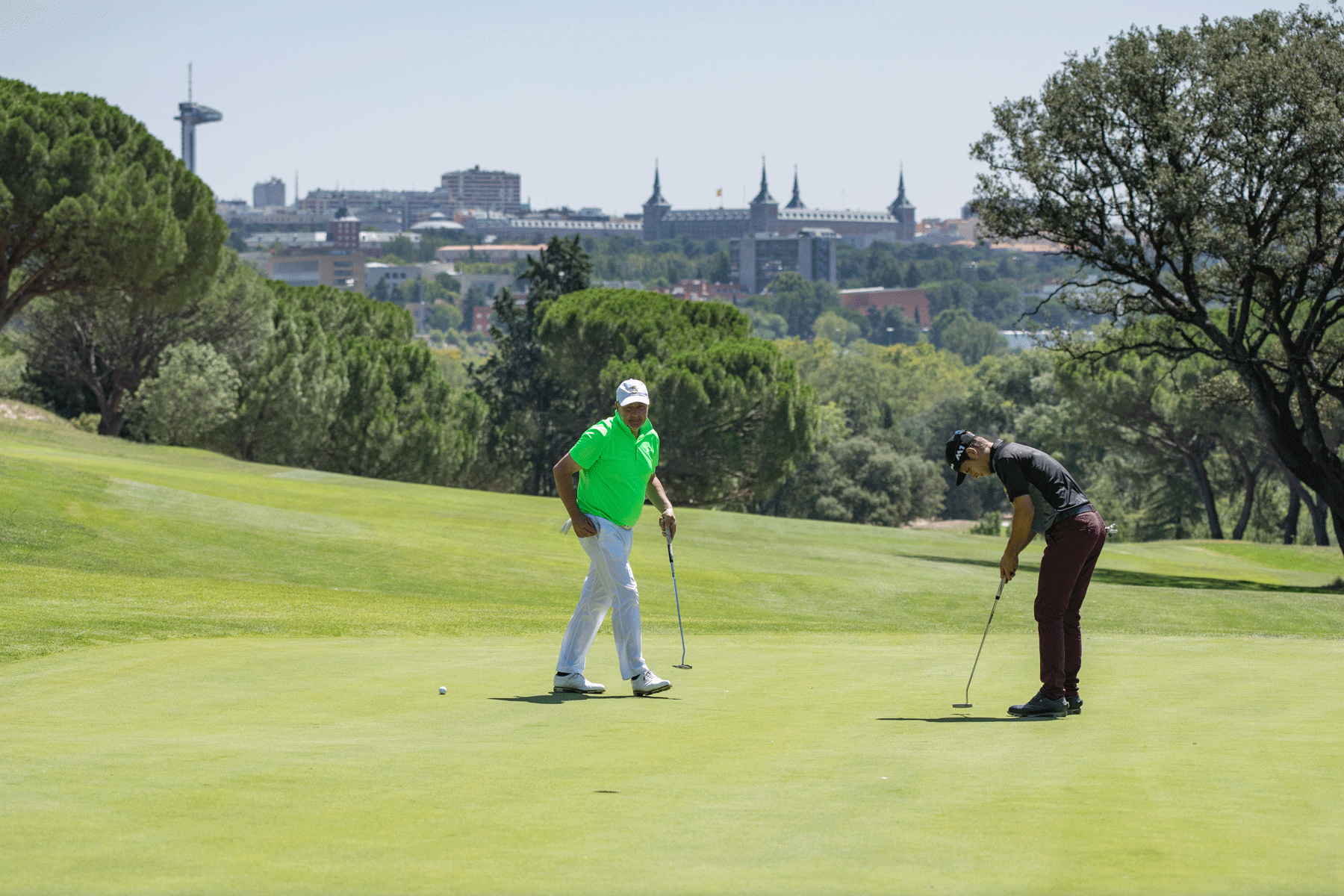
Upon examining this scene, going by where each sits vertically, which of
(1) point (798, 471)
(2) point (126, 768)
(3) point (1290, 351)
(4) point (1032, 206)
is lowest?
(1) point (798, 471)

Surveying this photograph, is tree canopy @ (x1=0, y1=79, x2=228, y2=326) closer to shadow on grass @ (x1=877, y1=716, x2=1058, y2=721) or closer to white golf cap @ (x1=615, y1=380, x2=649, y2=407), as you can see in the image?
white golf cap @ (x1=615, y1=380, x2=649, y2=407)

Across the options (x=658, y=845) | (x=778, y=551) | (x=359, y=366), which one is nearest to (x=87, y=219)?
(x=359, y=366)

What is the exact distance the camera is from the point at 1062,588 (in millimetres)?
9117

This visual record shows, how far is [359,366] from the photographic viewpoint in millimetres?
63656

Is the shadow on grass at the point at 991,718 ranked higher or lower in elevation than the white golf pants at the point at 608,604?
lower

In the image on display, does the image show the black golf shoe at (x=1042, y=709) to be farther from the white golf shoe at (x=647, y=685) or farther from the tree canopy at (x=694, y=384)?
the tree canopy at (x=694, y=384)

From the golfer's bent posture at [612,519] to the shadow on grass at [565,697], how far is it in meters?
0.05

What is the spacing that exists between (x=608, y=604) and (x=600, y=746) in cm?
245

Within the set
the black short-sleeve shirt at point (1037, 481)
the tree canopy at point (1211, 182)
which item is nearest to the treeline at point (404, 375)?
the tree canopy at point (1211, 182)

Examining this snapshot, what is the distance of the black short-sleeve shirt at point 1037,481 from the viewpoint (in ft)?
29.4

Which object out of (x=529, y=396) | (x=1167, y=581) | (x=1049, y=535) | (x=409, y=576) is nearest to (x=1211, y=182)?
(x=1167, y=581)

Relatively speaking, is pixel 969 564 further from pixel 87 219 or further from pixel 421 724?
pixel 87 219

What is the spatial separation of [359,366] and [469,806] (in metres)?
59.8

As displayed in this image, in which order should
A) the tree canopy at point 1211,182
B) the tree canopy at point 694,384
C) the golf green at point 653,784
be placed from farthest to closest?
the tree canopy at point 694,384 → the tree canopy at point 1211,182 → the golf green at point 653,784
